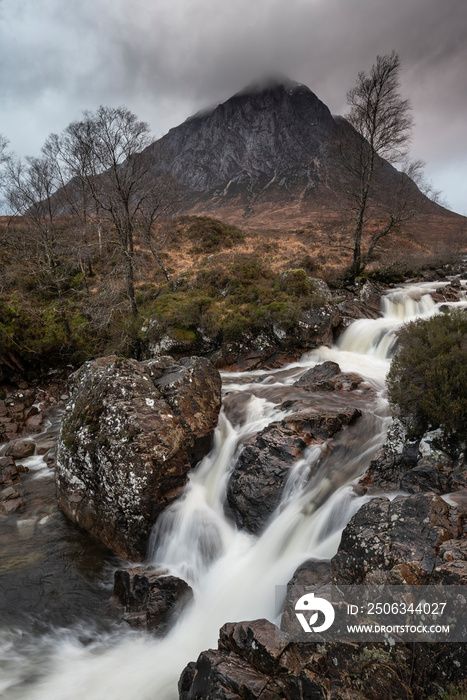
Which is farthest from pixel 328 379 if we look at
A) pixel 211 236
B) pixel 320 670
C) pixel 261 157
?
pixel 261 157

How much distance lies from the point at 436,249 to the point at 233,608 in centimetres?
3122

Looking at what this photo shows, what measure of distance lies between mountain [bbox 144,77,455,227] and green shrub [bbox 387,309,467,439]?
5074 cm

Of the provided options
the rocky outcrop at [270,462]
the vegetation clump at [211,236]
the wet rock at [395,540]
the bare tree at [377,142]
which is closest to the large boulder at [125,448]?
the rocky outcrop at [270,462]

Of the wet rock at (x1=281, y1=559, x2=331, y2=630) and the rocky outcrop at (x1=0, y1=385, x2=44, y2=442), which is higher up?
the rocky outcrop at (x1=0, y1=385, x2=44, y2=442)

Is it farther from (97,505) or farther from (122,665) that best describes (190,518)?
(122,665)

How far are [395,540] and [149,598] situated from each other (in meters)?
4.37

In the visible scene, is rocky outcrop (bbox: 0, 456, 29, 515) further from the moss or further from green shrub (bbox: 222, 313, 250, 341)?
green shrub (bbox: 222, 313, 250, 341)

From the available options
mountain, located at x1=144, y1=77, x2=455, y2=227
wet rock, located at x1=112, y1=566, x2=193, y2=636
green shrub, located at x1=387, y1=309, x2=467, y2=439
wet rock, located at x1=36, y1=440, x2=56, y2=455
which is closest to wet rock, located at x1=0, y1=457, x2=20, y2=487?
wet rock, located at x1=36, y1=440, x2=56, y2=455

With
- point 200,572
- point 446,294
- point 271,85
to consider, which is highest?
point 271,85

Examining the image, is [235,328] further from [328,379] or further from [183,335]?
[328,379]

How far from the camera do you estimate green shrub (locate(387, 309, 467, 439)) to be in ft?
19.3

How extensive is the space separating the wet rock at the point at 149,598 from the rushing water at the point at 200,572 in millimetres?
166

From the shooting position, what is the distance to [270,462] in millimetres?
7344

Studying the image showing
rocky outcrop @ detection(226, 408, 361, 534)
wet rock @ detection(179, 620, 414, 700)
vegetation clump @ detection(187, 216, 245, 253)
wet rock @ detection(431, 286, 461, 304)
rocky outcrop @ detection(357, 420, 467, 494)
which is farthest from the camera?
vegetation clump @ detection(187, 216, 245, 253)
